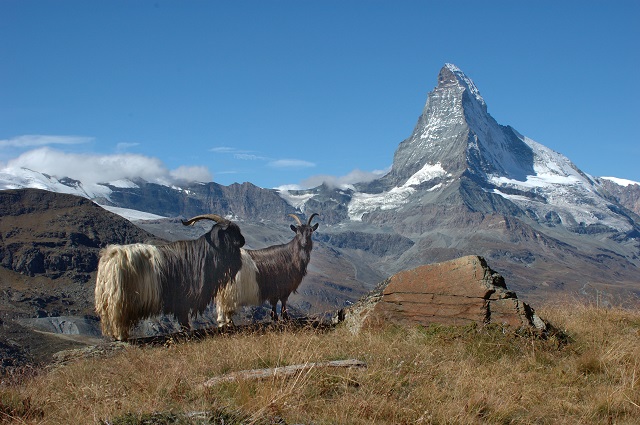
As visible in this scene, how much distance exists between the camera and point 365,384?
7512 mm

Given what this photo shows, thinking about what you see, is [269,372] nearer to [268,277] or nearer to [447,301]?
[447,301]

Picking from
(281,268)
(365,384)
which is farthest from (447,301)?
(281,268)

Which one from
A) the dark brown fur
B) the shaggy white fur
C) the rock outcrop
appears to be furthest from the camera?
the dark brown fur

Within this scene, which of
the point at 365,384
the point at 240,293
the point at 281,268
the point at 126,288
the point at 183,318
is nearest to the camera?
the point at 365,384

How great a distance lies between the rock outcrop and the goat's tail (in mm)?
3644

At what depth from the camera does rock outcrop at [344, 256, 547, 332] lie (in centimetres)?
1083

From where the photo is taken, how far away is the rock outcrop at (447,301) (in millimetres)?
10828

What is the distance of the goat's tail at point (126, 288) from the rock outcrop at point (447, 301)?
3.64 meters

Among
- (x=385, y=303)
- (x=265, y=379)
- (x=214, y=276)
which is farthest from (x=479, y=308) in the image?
(x=214, y=276)

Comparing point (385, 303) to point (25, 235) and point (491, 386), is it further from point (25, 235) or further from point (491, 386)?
point (25, 235)

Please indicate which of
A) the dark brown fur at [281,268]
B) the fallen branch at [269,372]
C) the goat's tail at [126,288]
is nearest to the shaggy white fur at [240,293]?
the dark brown fur at [281,268]

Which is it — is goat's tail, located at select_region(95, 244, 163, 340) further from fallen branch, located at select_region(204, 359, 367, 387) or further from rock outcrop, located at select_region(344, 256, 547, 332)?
fallen branch, located at select_region(204, 359, 367, 387)

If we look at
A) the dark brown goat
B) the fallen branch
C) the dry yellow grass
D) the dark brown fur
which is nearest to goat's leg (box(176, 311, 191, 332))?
the dark brown goat

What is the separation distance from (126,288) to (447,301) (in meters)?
5.65
